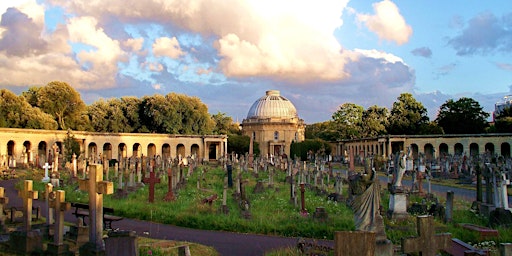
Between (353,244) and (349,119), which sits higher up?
(349,119)

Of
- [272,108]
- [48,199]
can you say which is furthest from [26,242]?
[272,108]

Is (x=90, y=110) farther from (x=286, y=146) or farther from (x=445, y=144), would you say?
(x=445, y=144)

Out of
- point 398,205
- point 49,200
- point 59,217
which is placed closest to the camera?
point 59,217

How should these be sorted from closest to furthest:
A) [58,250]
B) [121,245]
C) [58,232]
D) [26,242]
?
[121,245]
[58,250]
[26,242]
[58,232]

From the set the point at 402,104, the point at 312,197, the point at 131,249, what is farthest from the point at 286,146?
the point at 131,249

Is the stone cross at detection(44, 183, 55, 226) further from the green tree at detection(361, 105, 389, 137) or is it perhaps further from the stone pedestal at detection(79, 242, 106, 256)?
the green tree at detection(361, 105, 389, 137)

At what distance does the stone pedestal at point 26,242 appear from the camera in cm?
970

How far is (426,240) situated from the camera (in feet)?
21.3

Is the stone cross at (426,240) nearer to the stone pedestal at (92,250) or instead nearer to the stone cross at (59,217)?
Answer: the stone pedestal at (92,250)

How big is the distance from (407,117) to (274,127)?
2486 cm

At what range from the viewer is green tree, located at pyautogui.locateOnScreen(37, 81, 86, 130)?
57.8 meters

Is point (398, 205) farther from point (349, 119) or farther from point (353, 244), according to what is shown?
point (349, 119)

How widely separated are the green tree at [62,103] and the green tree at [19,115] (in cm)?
326

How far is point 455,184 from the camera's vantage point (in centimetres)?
3148
